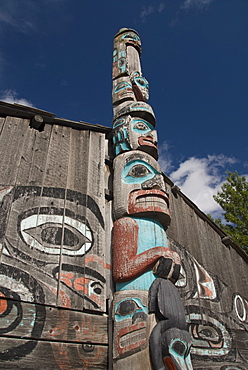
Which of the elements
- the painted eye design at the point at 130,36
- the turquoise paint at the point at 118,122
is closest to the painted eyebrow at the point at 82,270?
the turquoise paint at the point at 118,122

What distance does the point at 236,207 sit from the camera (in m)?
10.1

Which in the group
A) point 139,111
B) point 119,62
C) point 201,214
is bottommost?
point 201,214

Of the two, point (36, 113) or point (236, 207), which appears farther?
point (236, 207)

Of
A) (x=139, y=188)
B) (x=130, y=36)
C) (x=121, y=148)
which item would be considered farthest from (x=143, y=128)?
(x=130, y=36)

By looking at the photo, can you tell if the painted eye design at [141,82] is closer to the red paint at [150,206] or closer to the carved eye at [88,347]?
the red paint at [150,206]

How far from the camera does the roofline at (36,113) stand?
4527mm

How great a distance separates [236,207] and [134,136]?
626 centimetres

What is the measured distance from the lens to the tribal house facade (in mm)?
2945

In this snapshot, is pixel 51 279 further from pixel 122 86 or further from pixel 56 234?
pixel 122 86

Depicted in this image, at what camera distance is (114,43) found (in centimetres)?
801

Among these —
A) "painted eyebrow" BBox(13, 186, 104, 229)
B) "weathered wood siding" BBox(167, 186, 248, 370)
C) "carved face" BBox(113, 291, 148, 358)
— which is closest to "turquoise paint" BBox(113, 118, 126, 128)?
"weathered wood siding" BBox(167, 186, 248, 370)

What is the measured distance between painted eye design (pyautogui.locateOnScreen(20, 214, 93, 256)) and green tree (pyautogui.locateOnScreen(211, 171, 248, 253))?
6.83 metres

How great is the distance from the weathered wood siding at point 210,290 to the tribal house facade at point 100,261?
0.03 m

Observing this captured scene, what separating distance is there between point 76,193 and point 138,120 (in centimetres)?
197
